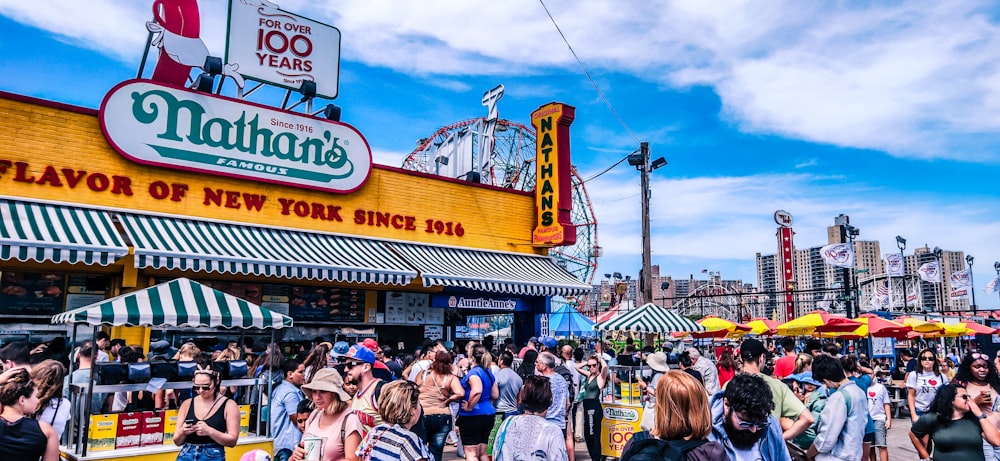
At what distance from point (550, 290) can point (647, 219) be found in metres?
3.73

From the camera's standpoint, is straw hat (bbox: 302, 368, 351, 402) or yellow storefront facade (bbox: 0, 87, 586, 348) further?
yellow storefront facade (bbox: 0, 87, 586, 348)

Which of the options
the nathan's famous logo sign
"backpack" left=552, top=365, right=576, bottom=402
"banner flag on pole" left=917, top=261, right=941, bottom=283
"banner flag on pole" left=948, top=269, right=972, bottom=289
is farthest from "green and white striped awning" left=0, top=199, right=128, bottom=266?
"banner flag on pole" left=948, top=269, right=972, bottom=289

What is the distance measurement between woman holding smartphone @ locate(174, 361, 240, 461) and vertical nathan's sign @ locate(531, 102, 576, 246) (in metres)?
12.9

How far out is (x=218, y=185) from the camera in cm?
1348

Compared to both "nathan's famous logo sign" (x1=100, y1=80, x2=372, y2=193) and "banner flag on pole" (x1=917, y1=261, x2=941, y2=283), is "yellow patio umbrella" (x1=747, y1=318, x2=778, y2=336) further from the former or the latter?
"banner flag on pole" (x1=917, y1=261, x2=941, y2=283)

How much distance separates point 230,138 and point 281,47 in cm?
282

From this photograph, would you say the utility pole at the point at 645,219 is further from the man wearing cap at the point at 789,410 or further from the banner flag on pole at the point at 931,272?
the banner flag on pole at the point at 931,272

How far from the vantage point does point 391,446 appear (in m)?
3.99

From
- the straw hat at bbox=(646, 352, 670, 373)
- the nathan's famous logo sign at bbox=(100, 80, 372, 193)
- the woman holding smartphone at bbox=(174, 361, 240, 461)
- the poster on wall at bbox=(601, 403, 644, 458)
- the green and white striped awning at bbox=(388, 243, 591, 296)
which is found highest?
the nathan's famous logo sign at bbox=(100, 80, 372, 193)

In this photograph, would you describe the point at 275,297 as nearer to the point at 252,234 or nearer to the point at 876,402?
the point at 252,234

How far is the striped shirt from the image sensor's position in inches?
156

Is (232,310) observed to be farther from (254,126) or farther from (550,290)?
(550,290)

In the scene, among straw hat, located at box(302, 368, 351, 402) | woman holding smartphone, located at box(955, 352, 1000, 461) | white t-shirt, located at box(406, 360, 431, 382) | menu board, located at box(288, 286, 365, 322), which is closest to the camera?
straw hat, located at box(302, 368, 351, 402)

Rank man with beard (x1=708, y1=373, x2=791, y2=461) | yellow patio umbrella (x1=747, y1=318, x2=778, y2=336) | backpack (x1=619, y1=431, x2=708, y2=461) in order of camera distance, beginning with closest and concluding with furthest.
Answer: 1. backpack (x1=619, y1=431, x2=708, y2=461)
2. man with beard (x1=708, y1=373, x2=791, y2=461)
3. yellow patio umbrella (x1=747, y1=318, x2=778, y2=336)
